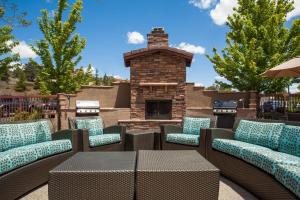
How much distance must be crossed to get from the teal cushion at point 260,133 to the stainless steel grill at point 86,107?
18.4ft

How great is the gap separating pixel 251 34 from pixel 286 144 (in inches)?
370

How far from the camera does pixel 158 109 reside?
8688 millimetres

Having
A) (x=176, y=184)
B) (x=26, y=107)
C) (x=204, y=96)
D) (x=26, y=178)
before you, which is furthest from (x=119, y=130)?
(x=204, y=96)

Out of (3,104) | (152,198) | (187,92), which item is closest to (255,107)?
(187,92)

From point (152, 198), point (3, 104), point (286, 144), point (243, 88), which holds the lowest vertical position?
point (152, 198)

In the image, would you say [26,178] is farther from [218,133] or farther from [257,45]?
[257,45]

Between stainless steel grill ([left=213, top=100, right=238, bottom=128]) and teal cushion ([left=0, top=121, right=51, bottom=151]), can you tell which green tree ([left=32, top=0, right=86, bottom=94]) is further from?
teal cushion ([left=0, top=121, right=51, bottom=151])

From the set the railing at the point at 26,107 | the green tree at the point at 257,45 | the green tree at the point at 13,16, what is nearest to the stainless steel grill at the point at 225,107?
the green tree at the point at 257,45

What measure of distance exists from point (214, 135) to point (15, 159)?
299cm

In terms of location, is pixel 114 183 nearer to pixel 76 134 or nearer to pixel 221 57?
pixel 76 134

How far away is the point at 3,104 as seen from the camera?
7.67 metres

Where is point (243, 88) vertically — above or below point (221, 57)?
below

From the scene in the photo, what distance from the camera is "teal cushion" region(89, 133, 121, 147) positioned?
4.17 m

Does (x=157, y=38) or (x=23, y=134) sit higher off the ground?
(x=157, y=38)
